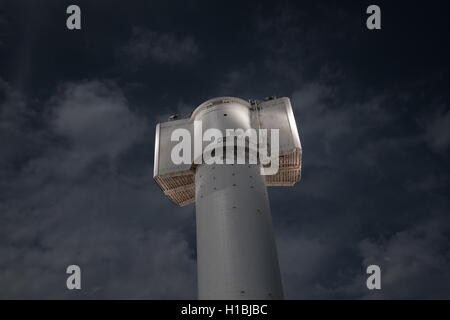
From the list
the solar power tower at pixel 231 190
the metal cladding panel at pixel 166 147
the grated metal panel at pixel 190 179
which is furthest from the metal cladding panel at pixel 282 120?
the metal cladding panel at pixel 166 147

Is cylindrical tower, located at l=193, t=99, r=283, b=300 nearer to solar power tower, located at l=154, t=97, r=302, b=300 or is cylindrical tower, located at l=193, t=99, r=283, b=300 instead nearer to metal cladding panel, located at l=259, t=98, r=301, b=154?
solar power tower, located at l=154, t=97, r=302, b=300

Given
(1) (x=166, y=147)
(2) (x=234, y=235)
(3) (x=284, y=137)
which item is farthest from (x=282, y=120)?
(2) (x=234, y=235)

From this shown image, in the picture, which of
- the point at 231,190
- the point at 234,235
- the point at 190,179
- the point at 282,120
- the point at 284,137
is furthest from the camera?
the point at 282,120

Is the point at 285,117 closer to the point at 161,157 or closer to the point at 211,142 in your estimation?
the point at 211,142

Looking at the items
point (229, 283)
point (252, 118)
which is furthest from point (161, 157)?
point (229, 283)

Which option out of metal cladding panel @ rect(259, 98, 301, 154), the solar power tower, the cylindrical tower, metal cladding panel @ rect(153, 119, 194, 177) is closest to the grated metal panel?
the solar power tower

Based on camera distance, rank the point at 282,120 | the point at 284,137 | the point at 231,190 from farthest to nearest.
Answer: the point at 282,120 → the point at 284,137 → the point at 231,190

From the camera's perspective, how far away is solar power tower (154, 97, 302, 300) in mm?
12060

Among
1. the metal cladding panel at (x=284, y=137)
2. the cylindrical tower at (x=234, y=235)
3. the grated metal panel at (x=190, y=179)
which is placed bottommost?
the cylindrical tower at (x=234, y=235)

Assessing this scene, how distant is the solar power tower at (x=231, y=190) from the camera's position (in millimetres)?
12060

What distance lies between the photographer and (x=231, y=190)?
542 inches

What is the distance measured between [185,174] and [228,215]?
361 cm

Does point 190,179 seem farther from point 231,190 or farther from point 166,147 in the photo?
point 231,190

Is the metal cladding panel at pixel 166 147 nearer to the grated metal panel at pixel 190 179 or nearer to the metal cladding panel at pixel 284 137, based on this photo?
the grated metal panel at pixel 190 179
